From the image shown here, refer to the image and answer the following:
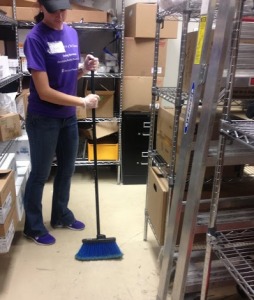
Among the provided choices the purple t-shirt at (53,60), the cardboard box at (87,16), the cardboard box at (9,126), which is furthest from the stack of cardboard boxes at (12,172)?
the cardboard box at (87,16)

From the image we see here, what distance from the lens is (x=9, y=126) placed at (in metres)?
2.14

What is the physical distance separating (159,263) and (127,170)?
1258mm

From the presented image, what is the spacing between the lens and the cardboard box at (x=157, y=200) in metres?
1.73

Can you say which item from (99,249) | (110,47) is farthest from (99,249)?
(110,47)

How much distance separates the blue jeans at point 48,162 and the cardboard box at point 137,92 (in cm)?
96

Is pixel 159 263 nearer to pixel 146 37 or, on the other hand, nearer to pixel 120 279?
pixel 120 279

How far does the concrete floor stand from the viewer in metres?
1.69

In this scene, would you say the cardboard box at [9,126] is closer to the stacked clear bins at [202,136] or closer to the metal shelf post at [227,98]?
the stacked clear bins at [202,136]

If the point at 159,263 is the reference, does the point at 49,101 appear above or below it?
above

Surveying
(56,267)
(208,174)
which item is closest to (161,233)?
(208,174)

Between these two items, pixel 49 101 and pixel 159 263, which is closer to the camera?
pixel 49 101

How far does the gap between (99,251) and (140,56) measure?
178 centimetres

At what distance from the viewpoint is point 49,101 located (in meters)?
1.76

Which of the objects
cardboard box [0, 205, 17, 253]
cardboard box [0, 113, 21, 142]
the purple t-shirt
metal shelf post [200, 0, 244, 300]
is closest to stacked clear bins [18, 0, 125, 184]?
cardboard box [0, 113, 21, 142]
